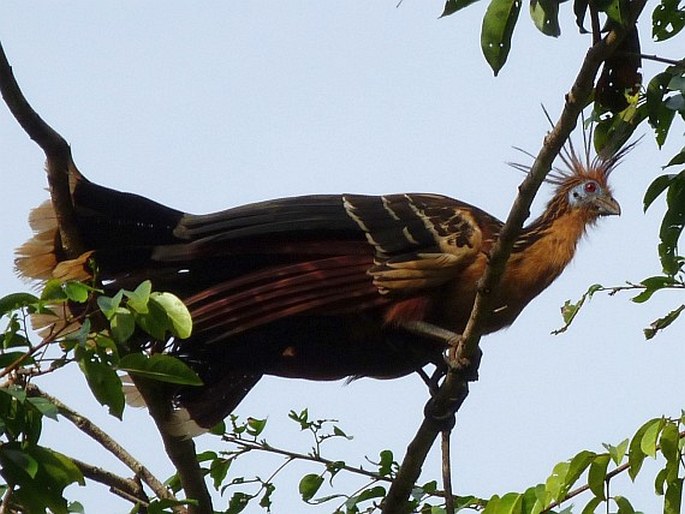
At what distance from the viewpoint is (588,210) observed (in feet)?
17.6

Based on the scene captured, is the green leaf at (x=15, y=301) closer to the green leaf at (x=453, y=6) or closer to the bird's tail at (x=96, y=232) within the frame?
the bird's tail at (x=96, y=232)

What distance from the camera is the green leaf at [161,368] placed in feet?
10.4

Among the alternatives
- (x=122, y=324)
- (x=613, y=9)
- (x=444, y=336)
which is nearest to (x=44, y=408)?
(x=122, y=324)

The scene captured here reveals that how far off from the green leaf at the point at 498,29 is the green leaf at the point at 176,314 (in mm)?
1175

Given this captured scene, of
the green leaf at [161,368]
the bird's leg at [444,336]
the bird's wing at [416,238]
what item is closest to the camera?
the green leaf at [161,368]

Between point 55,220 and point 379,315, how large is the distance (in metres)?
1.40

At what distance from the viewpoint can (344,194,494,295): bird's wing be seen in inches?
190

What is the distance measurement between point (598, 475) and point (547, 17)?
1.41m

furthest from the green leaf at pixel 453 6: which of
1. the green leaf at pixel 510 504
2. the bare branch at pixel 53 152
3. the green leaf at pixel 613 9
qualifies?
the green leaf at pixel 510 504

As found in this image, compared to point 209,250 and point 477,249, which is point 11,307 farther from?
point 477,249

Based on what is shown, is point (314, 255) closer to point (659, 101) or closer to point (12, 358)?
point (659, 101)

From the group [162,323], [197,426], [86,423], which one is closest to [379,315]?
[197,426]

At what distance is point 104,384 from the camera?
10.1ft

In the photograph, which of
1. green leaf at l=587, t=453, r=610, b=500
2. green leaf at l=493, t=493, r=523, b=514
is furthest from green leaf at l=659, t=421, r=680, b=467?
green leaf at l=493, t=493, r=523, b=514
